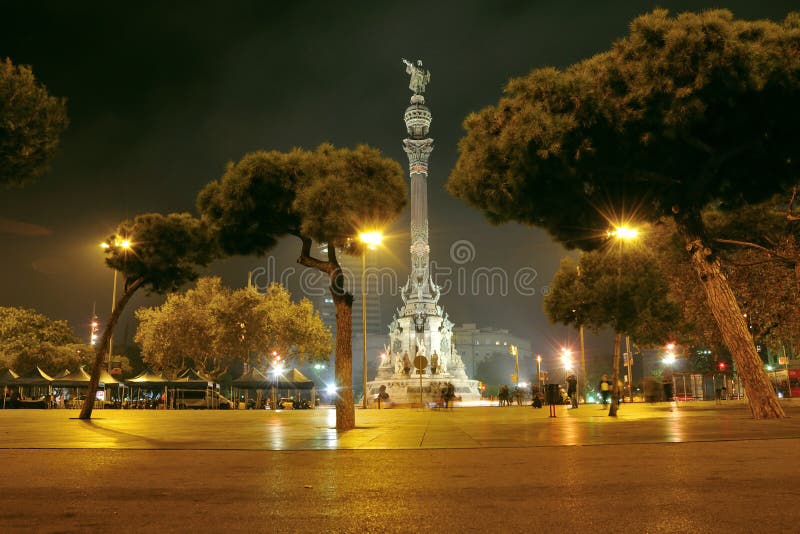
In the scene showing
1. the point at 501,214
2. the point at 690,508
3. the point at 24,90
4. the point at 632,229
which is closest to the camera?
the point at 690,508

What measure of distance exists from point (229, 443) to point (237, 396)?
4411 centimetres

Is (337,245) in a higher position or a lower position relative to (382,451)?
higher

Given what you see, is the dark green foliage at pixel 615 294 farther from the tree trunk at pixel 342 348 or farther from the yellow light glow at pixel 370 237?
the tree trunk at pixel 342 348

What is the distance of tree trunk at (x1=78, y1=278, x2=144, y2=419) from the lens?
23.5 metres

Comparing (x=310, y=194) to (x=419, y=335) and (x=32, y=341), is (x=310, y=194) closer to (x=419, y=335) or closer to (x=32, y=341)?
(x=419, y=335)

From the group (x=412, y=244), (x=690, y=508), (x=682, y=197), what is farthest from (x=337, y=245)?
(x=412, y=244)

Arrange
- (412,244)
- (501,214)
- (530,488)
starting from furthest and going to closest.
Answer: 1. (412,244)
2. (501,214)
3. (530,488)

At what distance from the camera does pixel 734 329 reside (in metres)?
16.5

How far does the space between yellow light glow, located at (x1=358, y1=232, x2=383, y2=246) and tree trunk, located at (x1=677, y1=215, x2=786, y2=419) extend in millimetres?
7960

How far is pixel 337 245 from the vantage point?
17359mm

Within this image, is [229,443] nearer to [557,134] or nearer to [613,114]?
[557,134]

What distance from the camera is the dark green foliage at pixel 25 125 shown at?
14836mm

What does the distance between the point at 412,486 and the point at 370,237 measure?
1153 cm

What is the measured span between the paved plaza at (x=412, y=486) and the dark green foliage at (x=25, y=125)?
24.4ft
